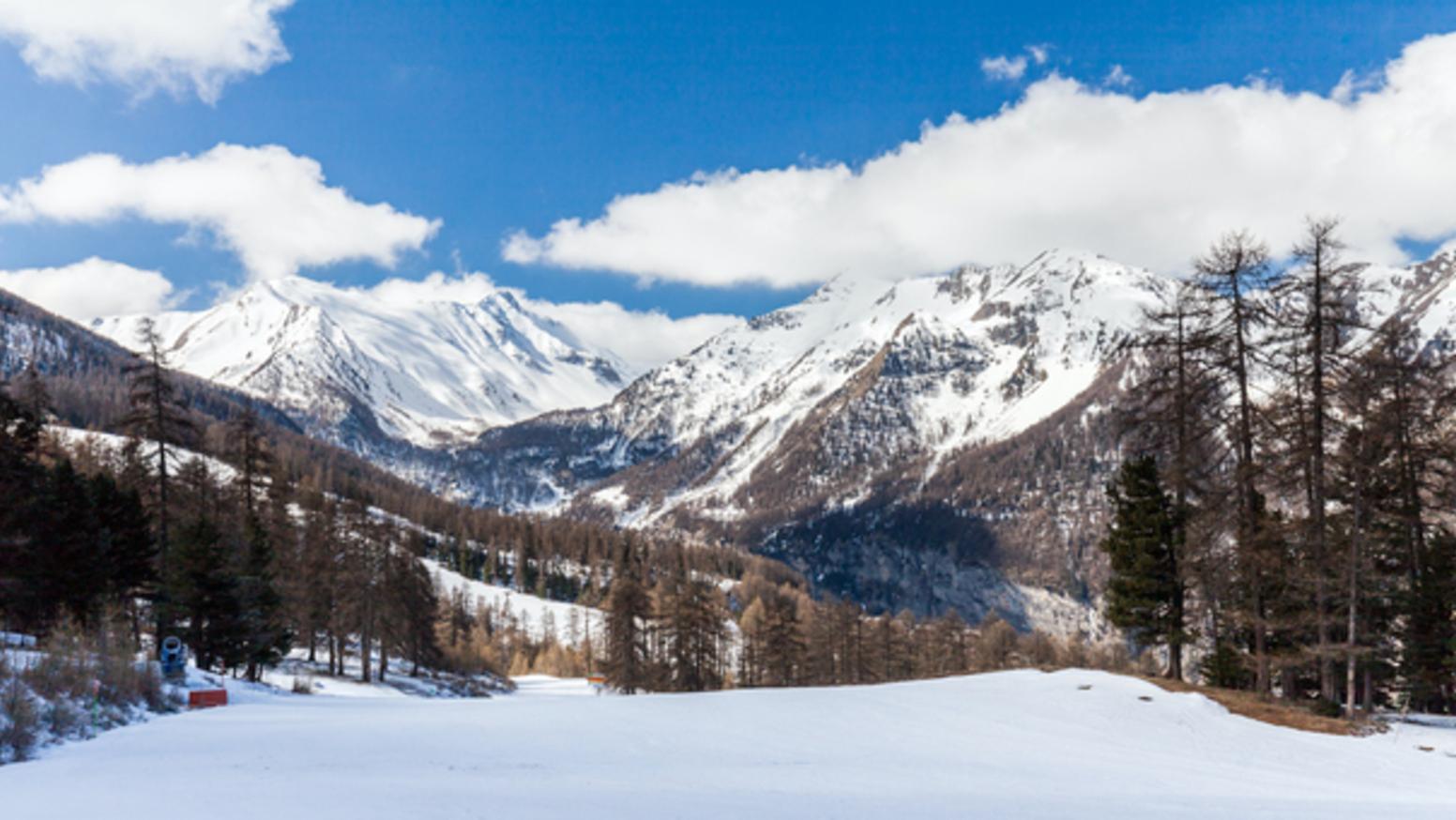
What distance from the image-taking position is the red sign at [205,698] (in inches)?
665

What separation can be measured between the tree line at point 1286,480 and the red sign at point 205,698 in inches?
984

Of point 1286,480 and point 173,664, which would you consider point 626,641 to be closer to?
point 173,664

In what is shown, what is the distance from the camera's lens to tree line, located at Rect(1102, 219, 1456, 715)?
2152 cm

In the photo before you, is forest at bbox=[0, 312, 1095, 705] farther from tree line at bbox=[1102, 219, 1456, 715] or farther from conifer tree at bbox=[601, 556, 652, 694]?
tree line at bbox=[1102, 219, 1456, 715]

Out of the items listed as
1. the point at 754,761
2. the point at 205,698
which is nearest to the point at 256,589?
the point at 205,698

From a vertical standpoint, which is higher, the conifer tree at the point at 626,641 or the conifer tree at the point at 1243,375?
the conifer tree at the point at 1243,375

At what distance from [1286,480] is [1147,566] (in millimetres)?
5065

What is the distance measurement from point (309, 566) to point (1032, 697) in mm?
43049

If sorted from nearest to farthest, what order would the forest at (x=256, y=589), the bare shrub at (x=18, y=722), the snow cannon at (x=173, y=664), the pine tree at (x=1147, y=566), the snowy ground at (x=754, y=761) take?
1. the snowy ground at (x=754, y=761)
2. the bare shrub at (x=18, y=722)
3. the snow cannon at (x=173, y=664)
4. the pine tree at (x=1147, y=566)
5. the forest at (x=256, y=589)

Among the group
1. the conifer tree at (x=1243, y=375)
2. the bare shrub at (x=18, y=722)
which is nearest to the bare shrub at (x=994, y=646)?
the conifer tree at (x=1243, y=375)

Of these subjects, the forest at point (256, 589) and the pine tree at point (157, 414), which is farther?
the pine tree at point (157, 414)

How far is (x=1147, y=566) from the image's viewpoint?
1022 inches

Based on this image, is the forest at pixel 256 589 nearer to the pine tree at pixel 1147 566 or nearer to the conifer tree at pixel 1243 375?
the pine tree at pixel 1147 566

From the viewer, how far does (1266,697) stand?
21.5 metres
